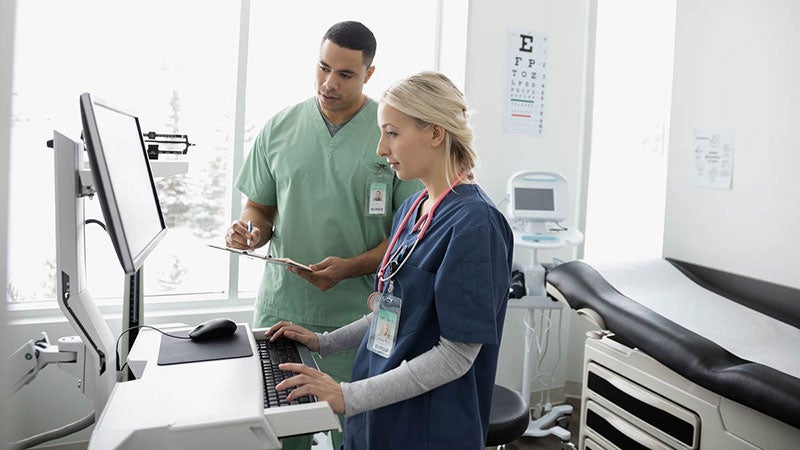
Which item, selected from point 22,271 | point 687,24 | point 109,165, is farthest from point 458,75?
point 109,165

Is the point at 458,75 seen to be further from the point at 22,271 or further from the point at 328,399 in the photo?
the point at 328,399

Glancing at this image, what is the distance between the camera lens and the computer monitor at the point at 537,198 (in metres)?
2.79

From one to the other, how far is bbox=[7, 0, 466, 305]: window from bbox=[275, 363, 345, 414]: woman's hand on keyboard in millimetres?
1529

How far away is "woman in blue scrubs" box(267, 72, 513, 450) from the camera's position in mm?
1109

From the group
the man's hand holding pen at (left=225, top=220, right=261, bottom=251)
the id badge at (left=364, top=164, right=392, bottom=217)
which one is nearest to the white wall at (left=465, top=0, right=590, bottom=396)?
the id badge at (left=364, top=164, right=392, bottom=217)

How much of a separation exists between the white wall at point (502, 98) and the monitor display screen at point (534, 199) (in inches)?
9.0

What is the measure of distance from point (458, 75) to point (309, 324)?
1.61 meters

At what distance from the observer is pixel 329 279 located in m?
1.63

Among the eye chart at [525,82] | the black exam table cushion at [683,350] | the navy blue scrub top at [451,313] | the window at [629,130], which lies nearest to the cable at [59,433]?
the navy blue scrub top at [451,313]

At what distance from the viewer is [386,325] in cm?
120

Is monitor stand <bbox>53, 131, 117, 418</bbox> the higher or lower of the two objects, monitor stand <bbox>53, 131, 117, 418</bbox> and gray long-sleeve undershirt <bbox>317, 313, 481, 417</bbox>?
the higher

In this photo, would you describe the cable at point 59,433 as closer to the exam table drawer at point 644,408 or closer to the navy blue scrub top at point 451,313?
the navy blue scrub top at point 451,313

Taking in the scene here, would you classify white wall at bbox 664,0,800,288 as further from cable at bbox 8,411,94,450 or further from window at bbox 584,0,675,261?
cable at bbox 8,411,94,450

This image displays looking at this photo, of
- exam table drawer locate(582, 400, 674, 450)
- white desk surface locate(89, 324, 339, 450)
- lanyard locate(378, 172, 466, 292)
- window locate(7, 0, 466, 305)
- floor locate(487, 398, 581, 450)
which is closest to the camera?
white desk surface locate(89, 324, 339, 450)
